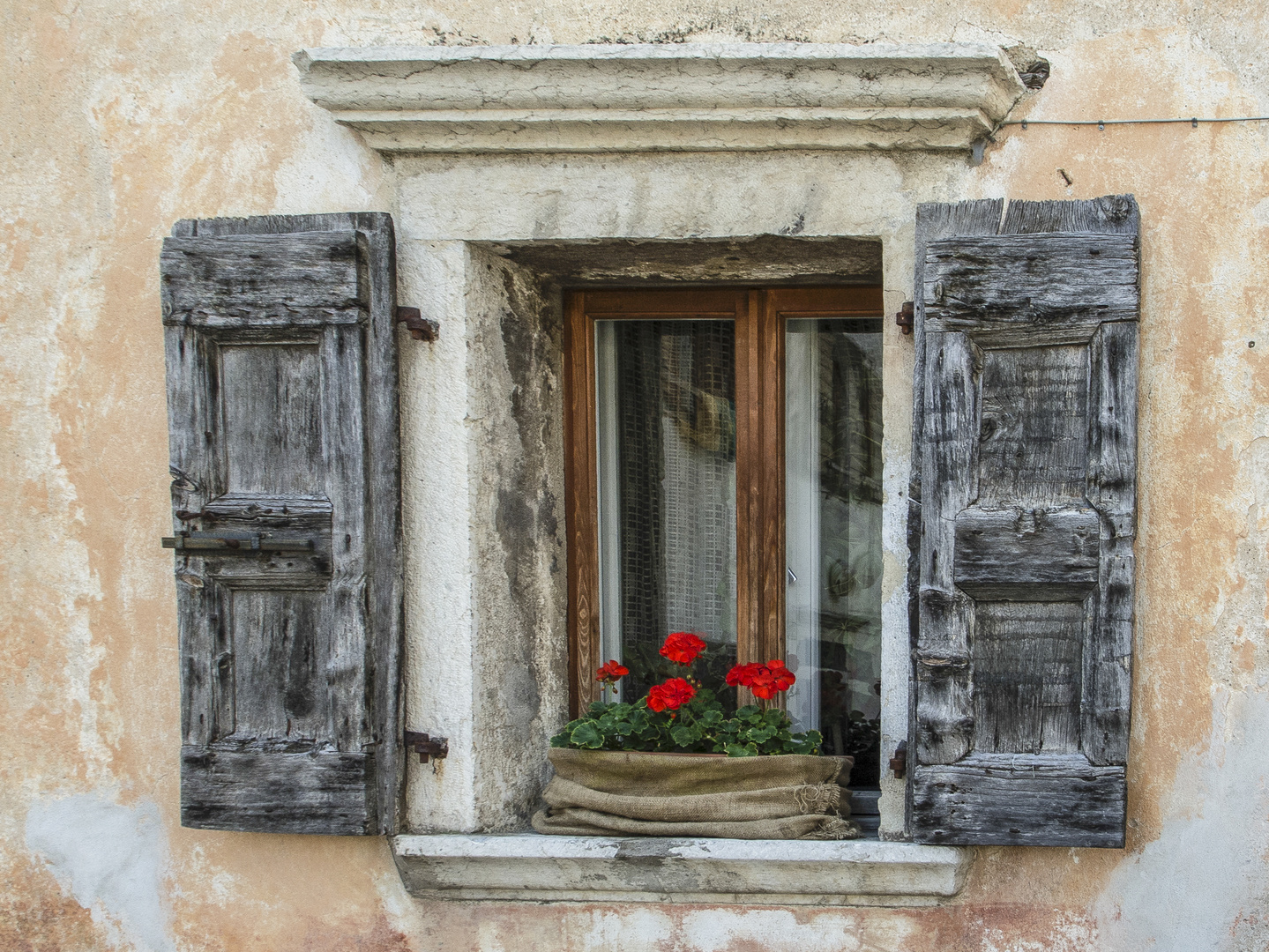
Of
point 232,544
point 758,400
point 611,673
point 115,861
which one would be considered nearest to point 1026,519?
point 758,400

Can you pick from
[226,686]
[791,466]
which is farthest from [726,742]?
[226,686]

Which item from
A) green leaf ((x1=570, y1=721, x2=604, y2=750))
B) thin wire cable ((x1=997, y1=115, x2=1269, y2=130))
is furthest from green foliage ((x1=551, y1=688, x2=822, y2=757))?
thin wire cable ((x1=997, y1=115, x2=1269, y2=130))

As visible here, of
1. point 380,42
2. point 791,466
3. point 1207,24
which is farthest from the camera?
point 791,466

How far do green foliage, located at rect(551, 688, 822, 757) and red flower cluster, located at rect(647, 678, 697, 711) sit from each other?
75 millimetres

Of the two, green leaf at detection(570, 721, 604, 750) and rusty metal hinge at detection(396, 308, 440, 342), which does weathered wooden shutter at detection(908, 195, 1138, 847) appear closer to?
green leaf at detection(570, 721, 604, 750)

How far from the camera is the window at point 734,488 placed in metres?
2.69

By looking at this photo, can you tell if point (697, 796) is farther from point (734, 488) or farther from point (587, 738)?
point (734, 488)

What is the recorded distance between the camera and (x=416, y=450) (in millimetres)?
2453

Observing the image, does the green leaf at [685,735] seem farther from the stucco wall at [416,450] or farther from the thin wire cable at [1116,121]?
the thin wire cable at [1116,121]

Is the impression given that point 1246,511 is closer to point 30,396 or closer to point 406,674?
point 406,674

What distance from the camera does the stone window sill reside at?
2.32m

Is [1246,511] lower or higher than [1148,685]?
higher

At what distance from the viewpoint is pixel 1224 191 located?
2.28 m

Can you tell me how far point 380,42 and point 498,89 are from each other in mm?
380
